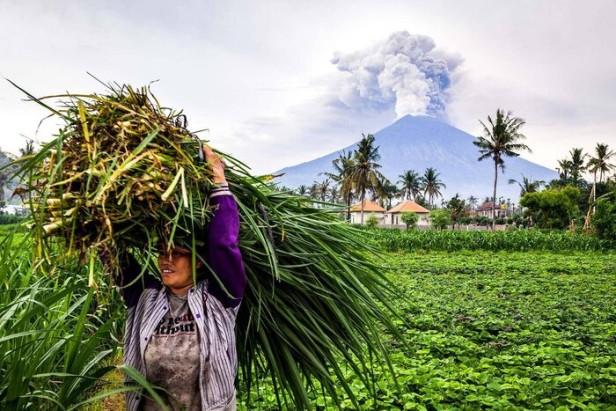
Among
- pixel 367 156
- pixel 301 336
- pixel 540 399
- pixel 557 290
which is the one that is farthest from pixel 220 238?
pixel 367 156

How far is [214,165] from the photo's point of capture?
4.79 feet

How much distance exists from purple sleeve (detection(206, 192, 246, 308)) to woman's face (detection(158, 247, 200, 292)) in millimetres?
72

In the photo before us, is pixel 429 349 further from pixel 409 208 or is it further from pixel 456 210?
pixel 409 208

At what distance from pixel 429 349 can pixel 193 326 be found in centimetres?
367

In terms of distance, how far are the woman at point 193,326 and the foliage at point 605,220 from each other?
67.0ft

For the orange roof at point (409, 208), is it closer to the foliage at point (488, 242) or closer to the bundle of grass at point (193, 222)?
the foliage at point (488, 242)

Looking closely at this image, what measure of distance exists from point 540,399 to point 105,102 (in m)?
3.35

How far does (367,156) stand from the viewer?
118 ft

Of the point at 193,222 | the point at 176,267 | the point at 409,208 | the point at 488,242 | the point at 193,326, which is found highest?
the point at 409,208

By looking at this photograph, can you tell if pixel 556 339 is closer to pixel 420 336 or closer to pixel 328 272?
pixel 420 336

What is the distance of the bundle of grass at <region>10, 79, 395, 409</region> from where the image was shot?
121 cm

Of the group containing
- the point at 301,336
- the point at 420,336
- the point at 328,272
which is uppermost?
the point at 328,272

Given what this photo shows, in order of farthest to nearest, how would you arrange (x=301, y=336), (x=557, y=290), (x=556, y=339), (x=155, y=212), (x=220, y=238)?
(x=557, y=290)
(x=556, y=339)
(x=301, y=336)
(x=220, y=238)
(x=155, y=212)

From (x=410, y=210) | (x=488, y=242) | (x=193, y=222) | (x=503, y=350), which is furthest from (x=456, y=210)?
(x=193, y=222)
